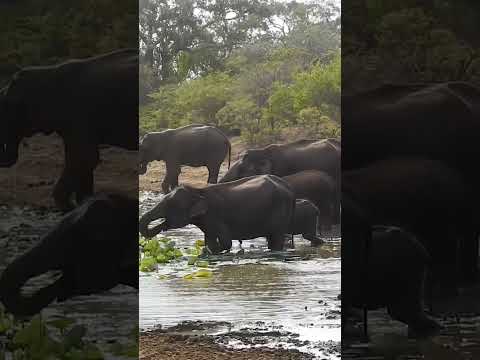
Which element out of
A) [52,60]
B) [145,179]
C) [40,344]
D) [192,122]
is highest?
[52,60]

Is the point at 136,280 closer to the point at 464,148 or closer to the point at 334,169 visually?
the point at 334,169

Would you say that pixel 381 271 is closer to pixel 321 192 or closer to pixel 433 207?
pixel 433 207

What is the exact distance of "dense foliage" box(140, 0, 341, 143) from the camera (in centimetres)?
405

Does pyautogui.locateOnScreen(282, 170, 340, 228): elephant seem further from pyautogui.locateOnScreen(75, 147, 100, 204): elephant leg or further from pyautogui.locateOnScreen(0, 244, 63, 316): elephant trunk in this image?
pyautogui.locateOnScreen(0, 244, 63, 316): elephant trunk

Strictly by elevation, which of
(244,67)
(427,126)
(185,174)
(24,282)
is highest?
(244,67)

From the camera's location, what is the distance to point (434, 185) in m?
3.56

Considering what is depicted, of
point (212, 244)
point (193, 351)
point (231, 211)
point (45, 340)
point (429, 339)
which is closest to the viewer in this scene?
point (45, 340)

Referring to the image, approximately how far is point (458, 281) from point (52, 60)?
2326 millimetres

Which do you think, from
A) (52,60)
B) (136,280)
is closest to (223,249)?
(136,280)

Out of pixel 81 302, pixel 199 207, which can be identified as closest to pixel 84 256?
pixel 81 302

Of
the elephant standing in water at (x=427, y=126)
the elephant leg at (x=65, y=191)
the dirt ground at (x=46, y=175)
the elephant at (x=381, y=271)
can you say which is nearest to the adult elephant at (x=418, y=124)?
the elephant standing in water at (x=427, y=126)

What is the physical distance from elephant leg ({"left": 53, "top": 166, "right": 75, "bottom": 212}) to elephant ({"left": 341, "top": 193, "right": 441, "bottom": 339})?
135 centimetres

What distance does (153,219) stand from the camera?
4020 mm

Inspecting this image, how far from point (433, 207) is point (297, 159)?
0.84 meters
